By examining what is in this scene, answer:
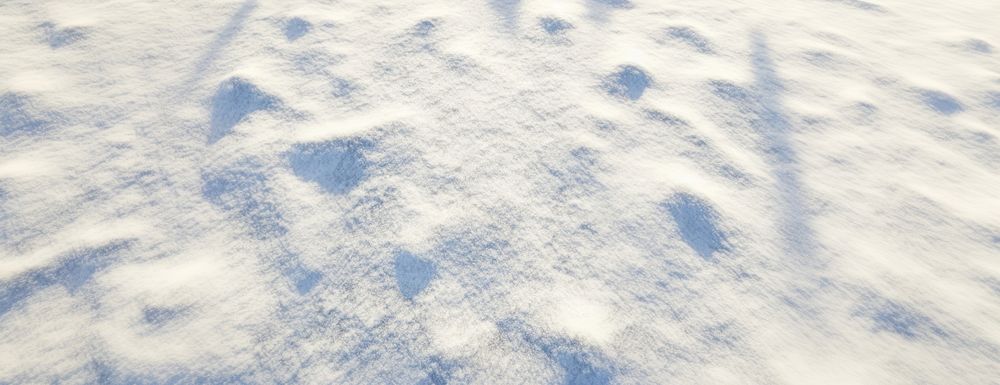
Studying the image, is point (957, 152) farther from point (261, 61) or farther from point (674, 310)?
point (261, 61)

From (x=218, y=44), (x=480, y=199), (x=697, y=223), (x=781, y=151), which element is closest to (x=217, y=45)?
(x=218, y=44)

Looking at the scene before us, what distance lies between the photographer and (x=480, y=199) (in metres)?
1.12

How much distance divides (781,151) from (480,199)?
2.58 ft

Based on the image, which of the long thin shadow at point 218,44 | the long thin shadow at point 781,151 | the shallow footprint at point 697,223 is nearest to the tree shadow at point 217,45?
the long thin shadow at point 218,44

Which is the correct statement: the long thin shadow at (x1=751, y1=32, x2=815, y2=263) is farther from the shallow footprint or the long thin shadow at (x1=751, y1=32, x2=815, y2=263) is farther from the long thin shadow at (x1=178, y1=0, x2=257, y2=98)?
the long thin shadow at (x1=178, y1=0, x2=257, y2=98)

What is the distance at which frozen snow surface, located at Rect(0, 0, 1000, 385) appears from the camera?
2.94 feet

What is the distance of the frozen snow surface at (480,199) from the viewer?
90 centimetres

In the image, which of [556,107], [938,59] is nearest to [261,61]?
[556,107]

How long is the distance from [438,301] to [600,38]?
1025 mm

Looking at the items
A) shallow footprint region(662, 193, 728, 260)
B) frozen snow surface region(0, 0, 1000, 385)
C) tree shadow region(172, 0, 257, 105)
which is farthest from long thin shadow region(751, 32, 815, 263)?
tree shadow region(172, 0, 257, 105)

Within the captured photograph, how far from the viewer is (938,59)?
5.50ft

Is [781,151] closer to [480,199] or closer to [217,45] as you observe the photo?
[480,199]

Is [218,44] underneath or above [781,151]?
above

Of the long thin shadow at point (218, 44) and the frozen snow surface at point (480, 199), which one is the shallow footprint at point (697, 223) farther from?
the long thin shadow at point (218, 44)
